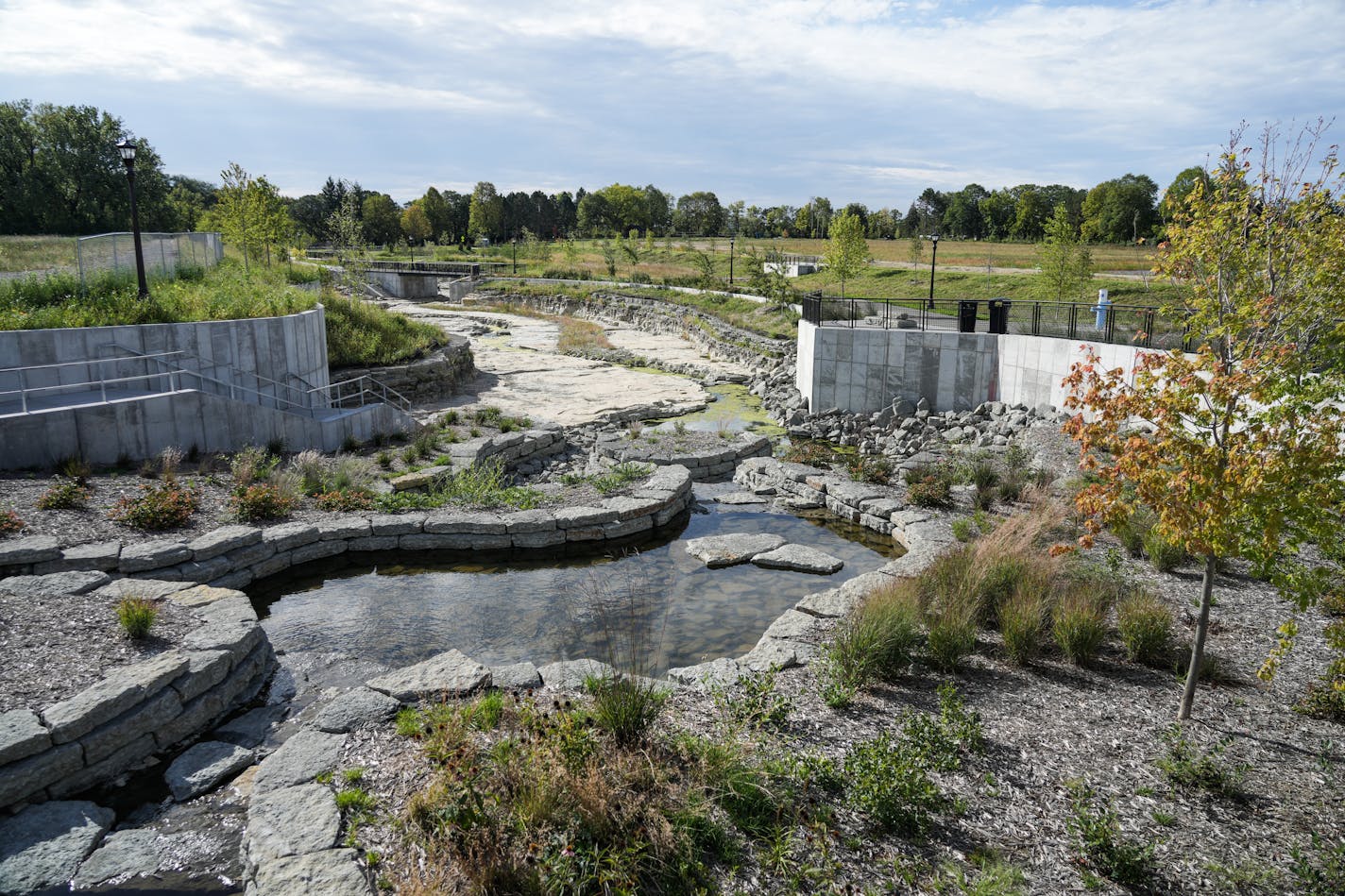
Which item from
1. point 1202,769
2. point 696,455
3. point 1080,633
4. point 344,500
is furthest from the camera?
point 696,455

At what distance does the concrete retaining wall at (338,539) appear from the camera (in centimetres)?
919

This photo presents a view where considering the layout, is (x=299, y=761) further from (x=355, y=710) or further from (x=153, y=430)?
(x=153, y=430)

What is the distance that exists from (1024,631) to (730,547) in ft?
16.1

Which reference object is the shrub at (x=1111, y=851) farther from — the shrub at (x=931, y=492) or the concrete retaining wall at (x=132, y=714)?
the shrub at (x=931, y=492)

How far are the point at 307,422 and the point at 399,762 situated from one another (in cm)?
1161

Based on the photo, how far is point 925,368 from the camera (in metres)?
20.1

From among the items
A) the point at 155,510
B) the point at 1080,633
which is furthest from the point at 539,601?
the point at 1080,633

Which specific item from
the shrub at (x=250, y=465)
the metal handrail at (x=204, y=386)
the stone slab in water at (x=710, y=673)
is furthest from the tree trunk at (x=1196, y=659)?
the metal handrail at (x=204, y=386)

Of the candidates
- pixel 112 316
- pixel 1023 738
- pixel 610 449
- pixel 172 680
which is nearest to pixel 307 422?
pixel 112 316

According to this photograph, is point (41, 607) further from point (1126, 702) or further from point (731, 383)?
point (731, 383)

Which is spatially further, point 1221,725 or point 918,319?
point 918,319

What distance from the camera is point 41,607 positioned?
764 centimetres

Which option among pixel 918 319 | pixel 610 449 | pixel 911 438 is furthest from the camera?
pixel 918 319

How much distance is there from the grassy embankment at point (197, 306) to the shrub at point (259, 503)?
6.97 metres
